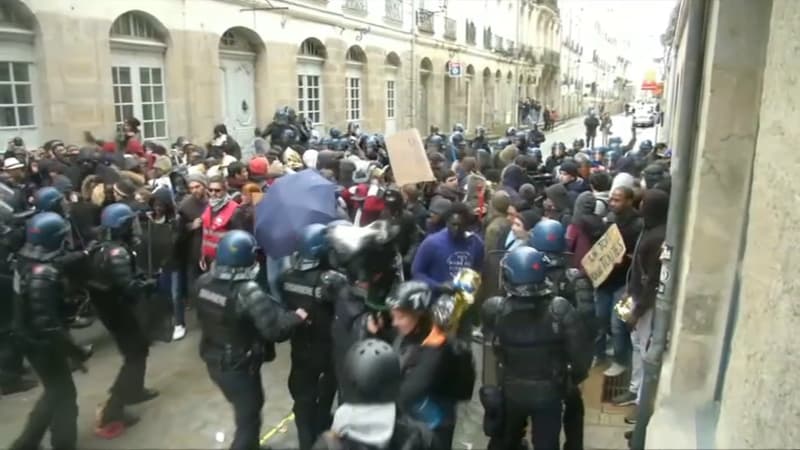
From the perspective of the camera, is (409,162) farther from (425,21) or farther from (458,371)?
(425,21)

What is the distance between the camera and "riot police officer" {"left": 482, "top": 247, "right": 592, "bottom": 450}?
10.8 feet

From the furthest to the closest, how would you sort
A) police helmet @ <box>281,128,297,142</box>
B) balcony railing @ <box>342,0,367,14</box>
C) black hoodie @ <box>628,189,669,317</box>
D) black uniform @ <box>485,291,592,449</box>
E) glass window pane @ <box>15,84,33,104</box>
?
balcony railing @ <box>342,0,367,14</box>
police helmet @ <box>281,128,297,142</box>
glass window pane @ <box>15,84,33,104</box>
black hoodie @ <box>628,189,669,317</box>
black uniform @ <box>485,291,592,449</box>

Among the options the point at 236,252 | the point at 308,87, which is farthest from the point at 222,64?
the point at 236,252

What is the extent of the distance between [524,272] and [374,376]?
127 centimetres

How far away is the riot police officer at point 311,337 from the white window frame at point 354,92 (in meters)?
14.9

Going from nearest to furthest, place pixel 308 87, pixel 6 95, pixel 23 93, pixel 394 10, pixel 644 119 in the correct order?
pixel 6 95 < pixel 23 93 < pixel 308 87 < pixel 394 10 < pixel 644 119

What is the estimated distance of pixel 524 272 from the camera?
334cm

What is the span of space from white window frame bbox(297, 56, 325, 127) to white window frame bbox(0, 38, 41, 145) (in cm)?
688

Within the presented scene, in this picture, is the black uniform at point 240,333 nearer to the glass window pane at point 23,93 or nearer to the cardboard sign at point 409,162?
the cardboard sign at point 409,162

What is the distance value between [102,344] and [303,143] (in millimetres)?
6754

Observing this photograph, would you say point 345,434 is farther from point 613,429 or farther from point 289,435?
point 613,429

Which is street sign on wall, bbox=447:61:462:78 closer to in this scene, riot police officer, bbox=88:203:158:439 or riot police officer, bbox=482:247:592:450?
riot police officer, bbox=88:203:158:439

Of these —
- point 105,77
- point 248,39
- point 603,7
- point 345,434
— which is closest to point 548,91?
point 603,7

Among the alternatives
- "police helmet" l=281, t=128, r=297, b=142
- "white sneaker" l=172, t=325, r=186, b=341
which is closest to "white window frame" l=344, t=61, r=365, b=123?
"police helmet" l=281, t=128, r=297, b=142
